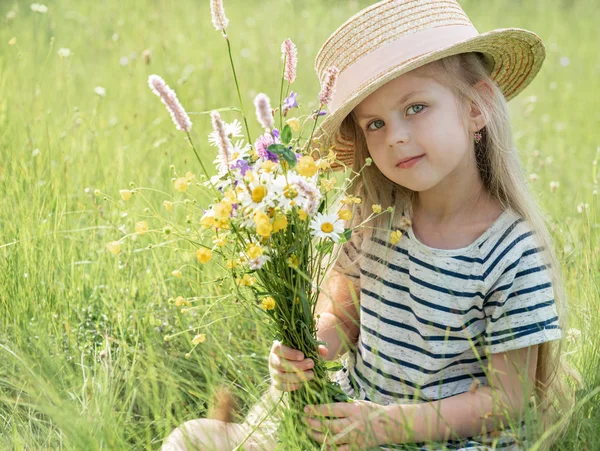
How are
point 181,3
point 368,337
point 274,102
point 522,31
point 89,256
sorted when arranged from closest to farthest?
point 522,31, point 368,337, point 89,256, point 274,102, point 181,3

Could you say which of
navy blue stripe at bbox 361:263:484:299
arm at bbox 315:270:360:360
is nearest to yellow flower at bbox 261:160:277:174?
navy blue stripe at bbox 361:263:484:299

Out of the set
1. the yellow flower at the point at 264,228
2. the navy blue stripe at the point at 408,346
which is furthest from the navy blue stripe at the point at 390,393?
the yellow flower at the point at 264,228

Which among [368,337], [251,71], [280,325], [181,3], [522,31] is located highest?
[181,3]

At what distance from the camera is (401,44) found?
1953mm

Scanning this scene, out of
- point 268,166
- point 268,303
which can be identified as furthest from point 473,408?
point 268,166

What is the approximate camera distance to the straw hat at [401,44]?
1928mm

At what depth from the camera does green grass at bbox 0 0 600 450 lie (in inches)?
79.5

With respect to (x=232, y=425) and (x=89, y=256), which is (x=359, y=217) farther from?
(x=89, y=256)

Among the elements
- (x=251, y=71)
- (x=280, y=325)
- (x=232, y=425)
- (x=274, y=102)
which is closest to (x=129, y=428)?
(x=232, y=425)

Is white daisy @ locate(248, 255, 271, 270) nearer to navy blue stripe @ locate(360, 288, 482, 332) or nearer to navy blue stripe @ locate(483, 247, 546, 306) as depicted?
navy blue stripe @ locate(360, 288, 482, 332)

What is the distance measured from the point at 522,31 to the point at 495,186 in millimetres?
384

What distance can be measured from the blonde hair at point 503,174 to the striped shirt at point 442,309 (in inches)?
2.0

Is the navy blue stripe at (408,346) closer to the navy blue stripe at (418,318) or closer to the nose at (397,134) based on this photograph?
the navy blue stripe at (418,318)

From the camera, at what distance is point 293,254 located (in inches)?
A: 67.1
